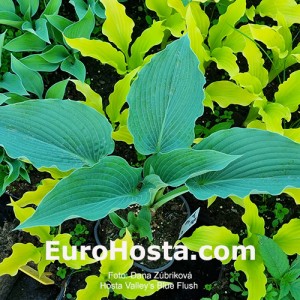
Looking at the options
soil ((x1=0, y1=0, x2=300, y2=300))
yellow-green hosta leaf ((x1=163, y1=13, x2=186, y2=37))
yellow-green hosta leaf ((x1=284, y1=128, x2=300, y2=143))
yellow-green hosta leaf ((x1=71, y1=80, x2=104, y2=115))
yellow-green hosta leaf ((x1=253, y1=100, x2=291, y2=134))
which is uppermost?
yellow-green hosta leaf ((x1=163, y1=13, x2=186, y2=37))

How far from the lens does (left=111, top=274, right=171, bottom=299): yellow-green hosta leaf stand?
1.07 metres

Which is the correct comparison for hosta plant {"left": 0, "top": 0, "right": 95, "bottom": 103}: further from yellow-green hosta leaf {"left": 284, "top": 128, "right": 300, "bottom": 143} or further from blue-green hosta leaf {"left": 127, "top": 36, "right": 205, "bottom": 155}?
yellow-green hosta leaf {"left": 284, "top": 128, "right": 300, "bottom": 143}

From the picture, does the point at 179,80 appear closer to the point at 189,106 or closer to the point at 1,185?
the point at 189,106

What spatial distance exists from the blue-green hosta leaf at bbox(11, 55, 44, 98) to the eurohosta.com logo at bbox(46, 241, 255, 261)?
1.45ft

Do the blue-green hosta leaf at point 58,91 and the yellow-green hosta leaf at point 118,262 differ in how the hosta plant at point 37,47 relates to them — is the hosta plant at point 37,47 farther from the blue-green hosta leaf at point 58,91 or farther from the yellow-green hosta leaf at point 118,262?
the yellow-green hosta leaf at point 118,262

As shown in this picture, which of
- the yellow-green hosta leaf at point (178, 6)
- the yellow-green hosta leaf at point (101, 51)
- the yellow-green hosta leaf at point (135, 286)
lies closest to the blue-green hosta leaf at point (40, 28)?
the yellow-green hosta leaf at point (101, 51)

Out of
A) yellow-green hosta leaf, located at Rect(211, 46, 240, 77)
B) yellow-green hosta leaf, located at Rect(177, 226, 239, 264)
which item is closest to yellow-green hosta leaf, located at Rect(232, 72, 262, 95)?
yellow-green hosta leaf, located at Rect(211, 46, 240, 77)

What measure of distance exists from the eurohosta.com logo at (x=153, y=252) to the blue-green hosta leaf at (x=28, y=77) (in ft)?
1.45

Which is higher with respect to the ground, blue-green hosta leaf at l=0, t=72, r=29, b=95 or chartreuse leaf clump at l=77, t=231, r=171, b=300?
blue-green hosta leaf at l=0, t=72, r=29, b=95

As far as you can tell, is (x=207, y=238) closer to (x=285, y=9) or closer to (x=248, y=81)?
(x=248, y=81)

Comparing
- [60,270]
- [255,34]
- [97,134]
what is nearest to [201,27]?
[255,34]

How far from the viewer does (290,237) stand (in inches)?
45.4

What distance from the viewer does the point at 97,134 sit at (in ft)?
3.19

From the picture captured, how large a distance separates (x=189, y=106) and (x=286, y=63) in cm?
48
